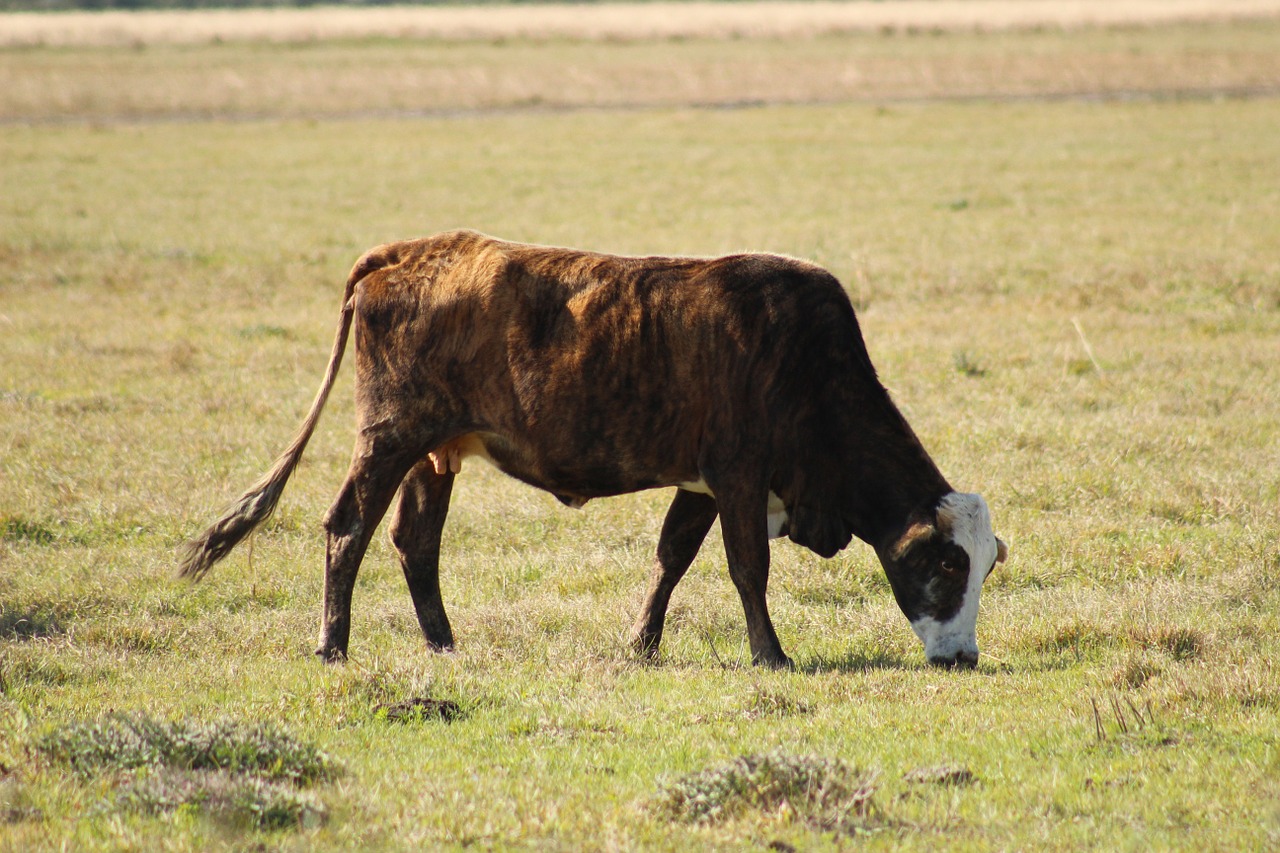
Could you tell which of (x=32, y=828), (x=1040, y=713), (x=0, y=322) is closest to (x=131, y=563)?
(x=32, y=828)

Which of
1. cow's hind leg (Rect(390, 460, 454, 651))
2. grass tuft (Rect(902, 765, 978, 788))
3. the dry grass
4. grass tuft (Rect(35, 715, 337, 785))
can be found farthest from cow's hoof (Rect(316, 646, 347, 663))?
the dry grass

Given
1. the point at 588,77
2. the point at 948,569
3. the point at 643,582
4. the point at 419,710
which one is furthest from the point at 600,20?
the point at 419,710

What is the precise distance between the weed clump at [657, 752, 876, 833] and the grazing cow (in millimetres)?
1811

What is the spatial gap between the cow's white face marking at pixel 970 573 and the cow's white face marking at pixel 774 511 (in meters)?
0.73

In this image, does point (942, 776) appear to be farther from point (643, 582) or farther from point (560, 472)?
point (643, 582)

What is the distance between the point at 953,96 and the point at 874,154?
45.4 ft

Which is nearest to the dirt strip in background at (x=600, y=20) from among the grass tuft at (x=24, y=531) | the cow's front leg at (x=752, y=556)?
the grass tuft at (x=24, y=531)

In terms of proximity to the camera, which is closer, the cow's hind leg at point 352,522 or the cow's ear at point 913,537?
the cow's ear at point 913,537

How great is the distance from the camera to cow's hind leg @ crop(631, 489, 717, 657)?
685 centimetres

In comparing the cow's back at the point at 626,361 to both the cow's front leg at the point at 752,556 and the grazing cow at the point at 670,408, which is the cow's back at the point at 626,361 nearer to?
the grazing cow at the point at 670,408

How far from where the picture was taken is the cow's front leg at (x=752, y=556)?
629 cm

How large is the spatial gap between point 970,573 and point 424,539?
260 centimetres

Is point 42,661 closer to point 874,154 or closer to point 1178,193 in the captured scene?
point 1178,193

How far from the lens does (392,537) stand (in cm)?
707
